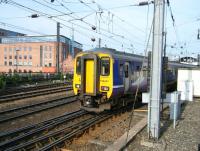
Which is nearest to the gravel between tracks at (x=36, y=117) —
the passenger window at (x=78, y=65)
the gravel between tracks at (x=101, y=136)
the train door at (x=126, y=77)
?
the passenger window at (x=78, y=65)

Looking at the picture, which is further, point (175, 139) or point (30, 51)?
point (30, 51)

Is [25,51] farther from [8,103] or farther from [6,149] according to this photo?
[6,149]

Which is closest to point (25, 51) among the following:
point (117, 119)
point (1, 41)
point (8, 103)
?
point (1, 41)

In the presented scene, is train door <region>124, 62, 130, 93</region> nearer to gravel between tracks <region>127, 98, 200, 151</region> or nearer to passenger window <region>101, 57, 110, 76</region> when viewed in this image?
passenger window <region>101, 57, 110, 76</region>

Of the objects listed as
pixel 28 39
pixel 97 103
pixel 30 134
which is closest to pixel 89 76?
pixel 97 103

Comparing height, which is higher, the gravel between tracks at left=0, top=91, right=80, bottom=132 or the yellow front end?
the yellow front end

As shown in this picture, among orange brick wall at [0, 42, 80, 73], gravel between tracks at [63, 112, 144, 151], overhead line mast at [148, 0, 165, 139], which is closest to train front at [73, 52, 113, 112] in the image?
gravel between tracks at [63, 112, 144, 151]

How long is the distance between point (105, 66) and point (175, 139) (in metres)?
5.10

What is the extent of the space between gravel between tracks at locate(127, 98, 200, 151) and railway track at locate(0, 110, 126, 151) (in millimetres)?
2219

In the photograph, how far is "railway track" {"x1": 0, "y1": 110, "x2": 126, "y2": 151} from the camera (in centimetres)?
802

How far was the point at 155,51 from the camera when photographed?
363 inches

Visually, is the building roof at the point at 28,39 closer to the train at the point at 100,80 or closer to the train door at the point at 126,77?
the train door at the point at 126,77

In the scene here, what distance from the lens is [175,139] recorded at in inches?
345

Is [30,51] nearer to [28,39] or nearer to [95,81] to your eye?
[28,39]
